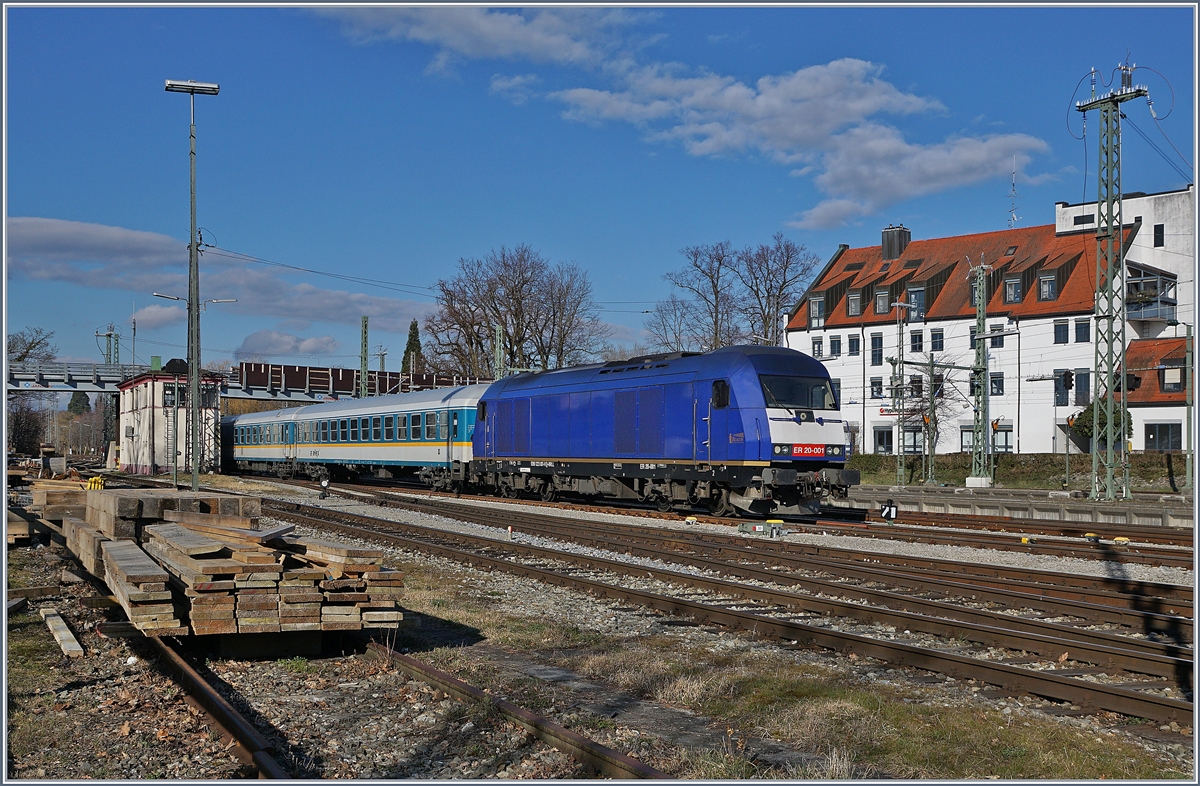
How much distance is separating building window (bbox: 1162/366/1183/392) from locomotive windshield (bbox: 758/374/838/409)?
39074mm

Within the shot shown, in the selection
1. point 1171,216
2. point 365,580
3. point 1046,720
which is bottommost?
point 1046,720

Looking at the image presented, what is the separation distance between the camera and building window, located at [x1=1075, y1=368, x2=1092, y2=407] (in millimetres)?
54312

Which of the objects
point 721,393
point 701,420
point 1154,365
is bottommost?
point 701,420

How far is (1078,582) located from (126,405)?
63.1 meters

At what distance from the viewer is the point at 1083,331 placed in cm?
5644

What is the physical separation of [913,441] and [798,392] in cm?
4331

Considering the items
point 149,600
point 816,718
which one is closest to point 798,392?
point 816,718

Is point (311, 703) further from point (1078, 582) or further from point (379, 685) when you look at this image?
point (1078, 582)

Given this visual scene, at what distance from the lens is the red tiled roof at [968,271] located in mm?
58406

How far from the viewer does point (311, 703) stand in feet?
24.1

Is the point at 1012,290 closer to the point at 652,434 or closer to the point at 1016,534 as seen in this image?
the point at 1016,534

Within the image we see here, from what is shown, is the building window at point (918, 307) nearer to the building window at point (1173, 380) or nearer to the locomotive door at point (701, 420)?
the building window at point (1173, 380)

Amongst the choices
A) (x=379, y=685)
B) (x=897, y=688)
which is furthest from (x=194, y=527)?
(x=897, y=688)

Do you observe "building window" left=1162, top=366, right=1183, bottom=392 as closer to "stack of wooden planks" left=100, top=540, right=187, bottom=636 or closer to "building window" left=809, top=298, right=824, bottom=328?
"building window" left=809, top=298, right=824, bottom=328
